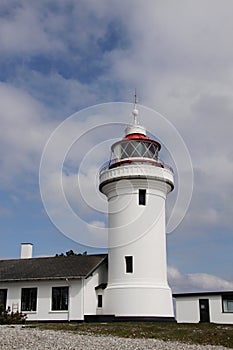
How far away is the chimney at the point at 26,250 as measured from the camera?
3416 cm

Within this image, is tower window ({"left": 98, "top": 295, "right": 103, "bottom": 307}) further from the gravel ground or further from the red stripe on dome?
the gravel ground

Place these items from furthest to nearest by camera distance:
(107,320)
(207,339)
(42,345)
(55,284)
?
(55,284) < (107,320) < (207,339) < (42,345)

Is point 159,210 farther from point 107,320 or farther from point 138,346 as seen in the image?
point 138,346

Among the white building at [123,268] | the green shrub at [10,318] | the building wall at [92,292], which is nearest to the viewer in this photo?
the green shrub at [10,318]

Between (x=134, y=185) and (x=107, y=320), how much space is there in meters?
7.47

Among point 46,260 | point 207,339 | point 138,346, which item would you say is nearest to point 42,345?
point 138,346

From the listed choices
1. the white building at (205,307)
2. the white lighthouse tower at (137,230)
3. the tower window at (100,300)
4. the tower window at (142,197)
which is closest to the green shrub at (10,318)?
the tower window at (100,300)

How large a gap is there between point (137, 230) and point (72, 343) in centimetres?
1350

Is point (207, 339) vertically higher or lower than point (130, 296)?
lower

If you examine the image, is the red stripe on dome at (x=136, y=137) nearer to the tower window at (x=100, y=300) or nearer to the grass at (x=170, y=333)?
the tower window at (x=100, y=300)

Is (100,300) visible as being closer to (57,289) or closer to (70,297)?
(70,297)

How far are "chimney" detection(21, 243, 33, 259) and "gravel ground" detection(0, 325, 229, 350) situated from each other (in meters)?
17.2

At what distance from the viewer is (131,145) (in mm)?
29281

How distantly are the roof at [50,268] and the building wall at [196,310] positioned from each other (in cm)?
543
